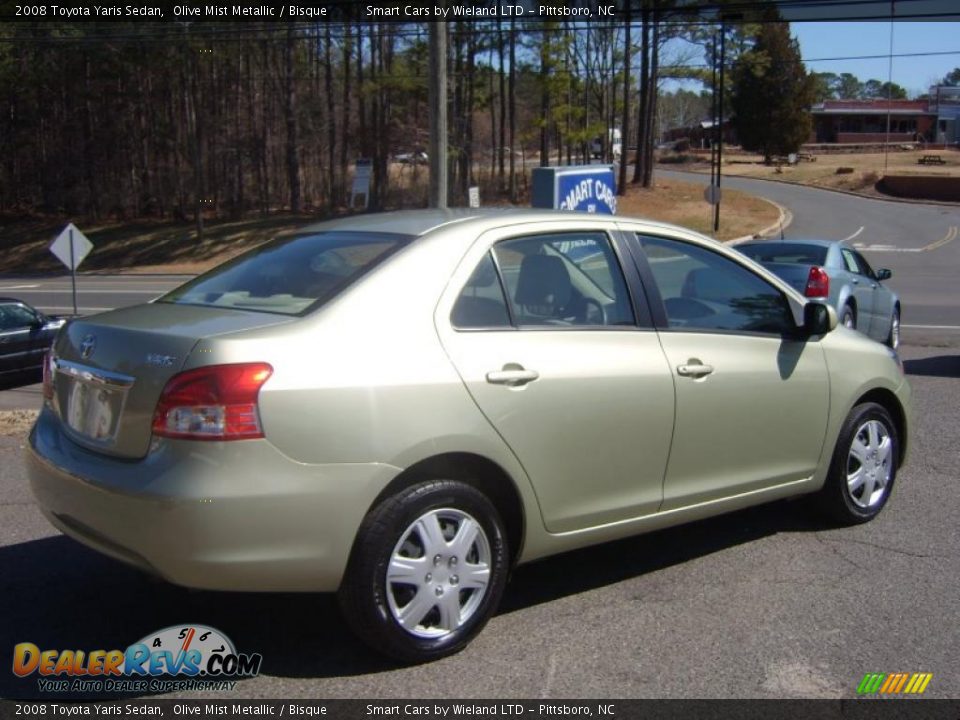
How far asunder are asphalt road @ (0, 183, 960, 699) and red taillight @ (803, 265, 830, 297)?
6.45m

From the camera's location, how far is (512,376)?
4.02 meters

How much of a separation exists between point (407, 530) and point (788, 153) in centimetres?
8160

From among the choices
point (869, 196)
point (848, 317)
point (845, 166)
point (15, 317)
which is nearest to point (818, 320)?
point (848, 317)

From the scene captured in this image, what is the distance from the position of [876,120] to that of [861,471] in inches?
4181

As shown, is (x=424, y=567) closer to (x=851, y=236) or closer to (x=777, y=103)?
(x=851, y=236)

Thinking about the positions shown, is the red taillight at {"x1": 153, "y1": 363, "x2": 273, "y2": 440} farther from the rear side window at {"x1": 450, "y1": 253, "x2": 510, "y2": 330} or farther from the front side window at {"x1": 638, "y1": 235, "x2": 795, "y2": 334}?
the front side window at {"x1": 638, "y1": 235, "x2": 795, "y2": 334}

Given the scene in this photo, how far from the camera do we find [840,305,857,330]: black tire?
12.9 meters

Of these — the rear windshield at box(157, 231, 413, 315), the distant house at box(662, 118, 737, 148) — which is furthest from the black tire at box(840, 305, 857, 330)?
the distant house at box(662, 118, 737, 148)

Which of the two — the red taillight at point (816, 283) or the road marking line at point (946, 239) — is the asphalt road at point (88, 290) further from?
the road marking line at point (946, 239)

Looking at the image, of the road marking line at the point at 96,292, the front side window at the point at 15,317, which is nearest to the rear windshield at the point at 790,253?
the front side window at the point at 15,317

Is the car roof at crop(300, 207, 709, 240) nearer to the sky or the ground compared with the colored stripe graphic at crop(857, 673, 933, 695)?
nearer to the sky

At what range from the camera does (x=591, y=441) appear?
168 inches

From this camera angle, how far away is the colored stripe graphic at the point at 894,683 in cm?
372

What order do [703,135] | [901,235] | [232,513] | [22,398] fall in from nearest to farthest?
[232,513]
[22,398]
[901,235]
[703,135]
